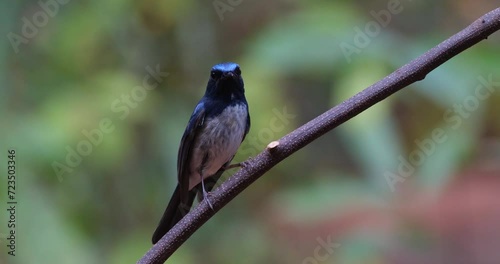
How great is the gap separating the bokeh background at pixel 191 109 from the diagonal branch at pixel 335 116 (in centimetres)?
64

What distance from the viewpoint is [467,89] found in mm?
2348

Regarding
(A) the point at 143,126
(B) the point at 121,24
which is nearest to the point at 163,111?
(A) the point at 143,126

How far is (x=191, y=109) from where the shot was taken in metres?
2.79

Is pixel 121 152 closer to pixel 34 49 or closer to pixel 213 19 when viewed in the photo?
pixel 34 49

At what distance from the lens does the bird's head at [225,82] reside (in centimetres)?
277

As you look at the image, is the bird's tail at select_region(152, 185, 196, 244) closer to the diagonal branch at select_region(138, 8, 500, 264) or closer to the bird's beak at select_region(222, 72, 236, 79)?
the bird's beak at select_region(222, 72, 236, 79)

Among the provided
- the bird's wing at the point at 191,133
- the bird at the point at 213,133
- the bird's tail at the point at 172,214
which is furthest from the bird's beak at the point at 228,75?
the bird's tail at the point at 172,214

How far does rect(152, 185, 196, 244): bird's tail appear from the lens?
2482 mm

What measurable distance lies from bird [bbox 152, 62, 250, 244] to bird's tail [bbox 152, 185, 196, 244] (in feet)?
0.14

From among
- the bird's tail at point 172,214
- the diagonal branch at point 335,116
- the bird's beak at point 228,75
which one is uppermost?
the bird's beak at point 228,75

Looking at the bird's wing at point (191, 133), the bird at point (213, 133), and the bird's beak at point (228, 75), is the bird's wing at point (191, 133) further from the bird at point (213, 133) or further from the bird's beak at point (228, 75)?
the bird's beak at point (228, 75)

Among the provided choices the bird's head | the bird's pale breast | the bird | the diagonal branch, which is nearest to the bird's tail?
the bird

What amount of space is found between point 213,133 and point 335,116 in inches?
55.0

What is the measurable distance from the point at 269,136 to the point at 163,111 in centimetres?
46
